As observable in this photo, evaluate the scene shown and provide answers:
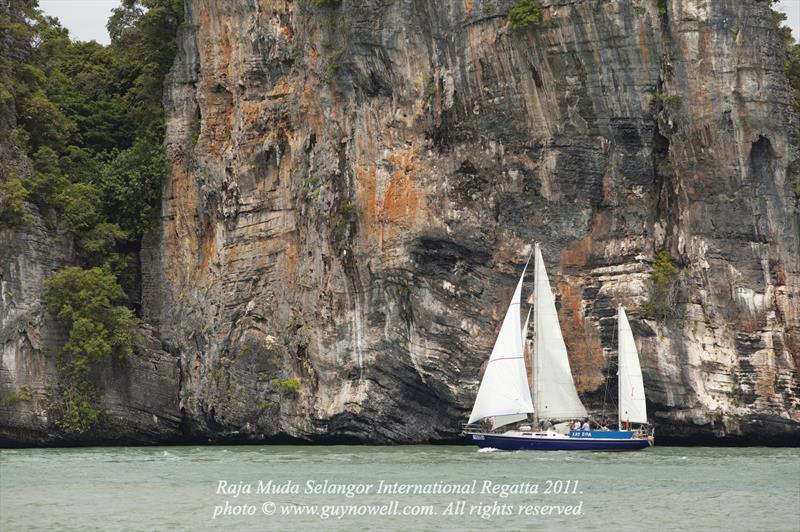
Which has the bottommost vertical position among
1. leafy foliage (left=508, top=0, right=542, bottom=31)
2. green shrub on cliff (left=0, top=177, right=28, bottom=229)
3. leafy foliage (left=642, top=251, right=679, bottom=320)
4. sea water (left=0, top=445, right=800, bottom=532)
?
sea water (left=0, top=445, right=800, bottom=532)

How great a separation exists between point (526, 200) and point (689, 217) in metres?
4.87

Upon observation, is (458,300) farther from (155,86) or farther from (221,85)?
(155,86)

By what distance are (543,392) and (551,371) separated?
626 millimetres

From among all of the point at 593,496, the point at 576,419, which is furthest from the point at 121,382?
the point at 593,496

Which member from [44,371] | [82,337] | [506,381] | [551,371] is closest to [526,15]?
[551,371]

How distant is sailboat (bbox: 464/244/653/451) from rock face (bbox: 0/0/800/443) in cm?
201

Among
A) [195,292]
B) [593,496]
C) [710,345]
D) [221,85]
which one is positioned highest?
[221,85]

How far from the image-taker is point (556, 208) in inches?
1695

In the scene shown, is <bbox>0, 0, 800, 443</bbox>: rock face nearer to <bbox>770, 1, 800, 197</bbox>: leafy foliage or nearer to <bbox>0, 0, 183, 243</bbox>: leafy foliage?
<bbox>770, 1, 800, 197</bbox>: leafy foliage

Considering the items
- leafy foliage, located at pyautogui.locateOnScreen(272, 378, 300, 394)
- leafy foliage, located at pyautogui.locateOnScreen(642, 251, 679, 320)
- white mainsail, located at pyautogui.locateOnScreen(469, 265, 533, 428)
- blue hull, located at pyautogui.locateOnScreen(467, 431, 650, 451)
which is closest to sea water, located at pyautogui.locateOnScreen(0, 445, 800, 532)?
blue hull, located at pyautogui.locateOnScreen(467, 431, 650, 451)

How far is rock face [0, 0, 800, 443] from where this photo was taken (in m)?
42.4

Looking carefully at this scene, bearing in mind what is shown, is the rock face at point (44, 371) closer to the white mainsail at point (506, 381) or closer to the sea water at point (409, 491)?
the sea water at point (409, 491)

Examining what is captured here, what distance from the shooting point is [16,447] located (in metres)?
45.8

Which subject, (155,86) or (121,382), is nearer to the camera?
(121,382)
